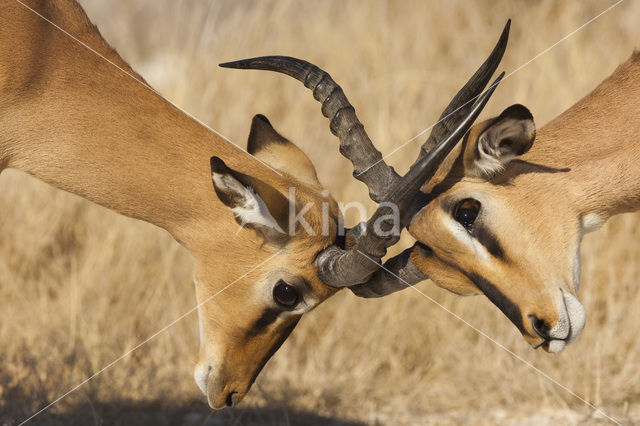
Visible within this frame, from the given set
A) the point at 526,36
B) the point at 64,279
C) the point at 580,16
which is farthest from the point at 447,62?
the point at 64,279

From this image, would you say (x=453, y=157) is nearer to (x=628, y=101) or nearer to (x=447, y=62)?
(x=628, y=101)

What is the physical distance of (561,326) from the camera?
4.09 m

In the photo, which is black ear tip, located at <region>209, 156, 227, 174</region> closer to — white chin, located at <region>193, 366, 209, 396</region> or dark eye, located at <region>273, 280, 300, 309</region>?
dark eye, located at <region>273, 280, 300, 309</region>

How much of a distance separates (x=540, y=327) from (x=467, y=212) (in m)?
0.64

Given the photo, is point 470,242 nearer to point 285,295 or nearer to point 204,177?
point 285,295

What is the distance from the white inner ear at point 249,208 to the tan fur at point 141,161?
17cm

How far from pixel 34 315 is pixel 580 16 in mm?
6344

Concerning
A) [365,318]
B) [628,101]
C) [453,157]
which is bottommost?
[365,318]

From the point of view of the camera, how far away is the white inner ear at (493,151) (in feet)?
13.9

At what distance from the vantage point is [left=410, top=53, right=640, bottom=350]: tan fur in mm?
4195

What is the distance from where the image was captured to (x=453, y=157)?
453 centimetres

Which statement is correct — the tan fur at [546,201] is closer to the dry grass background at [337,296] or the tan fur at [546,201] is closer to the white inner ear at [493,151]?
the white inner ear at [493,151]

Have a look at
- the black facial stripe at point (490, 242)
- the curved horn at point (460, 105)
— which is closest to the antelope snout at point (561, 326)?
the black facial stripe at point (490, 242)

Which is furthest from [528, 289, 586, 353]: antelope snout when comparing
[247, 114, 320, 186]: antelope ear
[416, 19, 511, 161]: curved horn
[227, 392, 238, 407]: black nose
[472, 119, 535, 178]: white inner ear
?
[227, 392, 238, 407]: black nose
